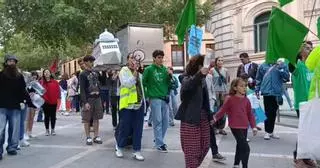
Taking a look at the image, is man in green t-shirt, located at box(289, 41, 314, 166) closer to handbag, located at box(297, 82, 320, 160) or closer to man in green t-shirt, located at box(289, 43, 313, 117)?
man in green t-shirt, located at box(289, 43, 313, 117)

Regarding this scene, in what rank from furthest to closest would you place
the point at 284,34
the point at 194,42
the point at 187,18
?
the point at 187,18 → the point at 194,42 → the point at 284,34

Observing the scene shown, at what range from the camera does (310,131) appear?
18.1 ft

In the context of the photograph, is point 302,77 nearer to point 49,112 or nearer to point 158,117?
point 158,117

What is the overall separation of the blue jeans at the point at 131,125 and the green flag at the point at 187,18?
5.69ft

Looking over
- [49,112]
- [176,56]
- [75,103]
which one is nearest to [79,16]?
[75,103]

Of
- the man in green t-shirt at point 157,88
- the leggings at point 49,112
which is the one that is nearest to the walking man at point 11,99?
the man in green t-shirt at point 157,88

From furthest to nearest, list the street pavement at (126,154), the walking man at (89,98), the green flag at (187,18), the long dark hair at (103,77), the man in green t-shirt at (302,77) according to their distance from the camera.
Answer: the long dark hair at (103,77), the walking man at (89,98), the green flag at (187,18), the street pavement at (126,154), the man in green t-shirt at (302,77)

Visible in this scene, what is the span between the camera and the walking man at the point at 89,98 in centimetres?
1014

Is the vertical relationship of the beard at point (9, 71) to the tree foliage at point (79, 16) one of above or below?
A: below

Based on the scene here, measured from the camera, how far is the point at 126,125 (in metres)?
8.59

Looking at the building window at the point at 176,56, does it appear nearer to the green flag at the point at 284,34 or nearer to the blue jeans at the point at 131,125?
the blue jeans at the point at 131,125

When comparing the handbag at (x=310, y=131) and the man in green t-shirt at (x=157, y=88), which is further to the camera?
the man in green t-shirt at (x=157, y=88)

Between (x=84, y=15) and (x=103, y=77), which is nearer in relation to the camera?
(x=103, y=77)

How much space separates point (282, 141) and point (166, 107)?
8.60 ft
